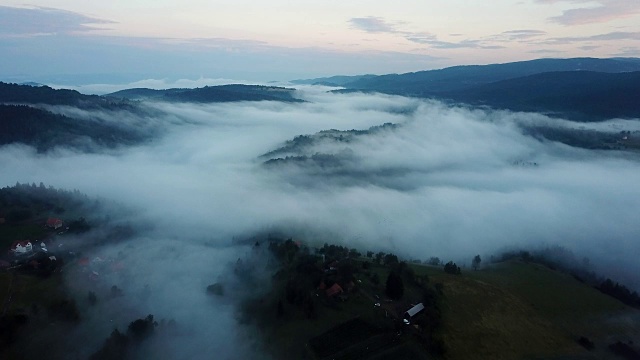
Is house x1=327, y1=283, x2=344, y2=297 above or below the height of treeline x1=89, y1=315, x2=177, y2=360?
above

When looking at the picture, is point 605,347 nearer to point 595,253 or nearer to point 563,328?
point 563,328

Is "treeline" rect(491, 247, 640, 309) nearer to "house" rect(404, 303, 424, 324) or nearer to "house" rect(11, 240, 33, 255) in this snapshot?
"house" rect(404, 303, 424, 324)

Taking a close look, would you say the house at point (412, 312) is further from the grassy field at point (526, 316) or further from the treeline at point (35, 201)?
the treeline at point (35, 201)

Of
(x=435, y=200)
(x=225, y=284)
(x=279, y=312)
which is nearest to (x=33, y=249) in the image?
(x=225, y=284)

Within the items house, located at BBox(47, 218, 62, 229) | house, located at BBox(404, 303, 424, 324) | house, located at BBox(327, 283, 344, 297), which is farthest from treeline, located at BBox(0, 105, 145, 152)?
house, located at BBox(404, 303, 424, 324)

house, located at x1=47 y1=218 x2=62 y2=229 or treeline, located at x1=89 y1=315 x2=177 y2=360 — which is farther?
house, located at x1=47 y1=218 x2=62 y2=229

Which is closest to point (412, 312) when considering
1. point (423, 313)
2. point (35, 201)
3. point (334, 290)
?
point (423, 313)

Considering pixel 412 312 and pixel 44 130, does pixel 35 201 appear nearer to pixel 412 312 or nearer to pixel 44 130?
pixel 44 130
